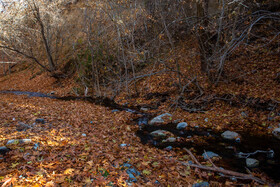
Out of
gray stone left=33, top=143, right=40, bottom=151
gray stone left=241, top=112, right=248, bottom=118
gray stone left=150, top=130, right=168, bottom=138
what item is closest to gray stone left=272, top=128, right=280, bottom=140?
gray stone left=241, top=112, right=248, bottom=118

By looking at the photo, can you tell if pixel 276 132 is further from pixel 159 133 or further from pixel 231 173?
pixel 159 133

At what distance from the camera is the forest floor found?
3.71 m

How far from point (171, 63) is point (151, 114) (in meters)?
6.20

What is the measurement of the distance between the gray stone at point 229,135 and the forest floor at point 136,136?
28 cm

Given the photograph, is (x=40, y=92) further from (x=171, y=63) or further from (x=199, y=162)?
(x=199, y=162)

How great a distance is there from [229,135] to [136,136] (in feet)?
11.1

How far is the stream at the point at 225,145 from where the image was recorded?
489 cm

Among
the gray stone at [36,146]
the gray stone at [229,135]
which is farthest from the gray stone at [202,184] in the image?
the gray stone at [36,146]

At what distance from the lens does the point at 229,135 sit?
6.59 meters

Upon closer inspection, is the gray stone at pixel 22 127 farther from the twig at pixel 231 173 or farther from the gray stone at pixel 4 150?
the twig at pixel 231 173

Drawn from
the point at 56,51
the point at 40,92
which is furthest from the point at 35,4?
the point at 40,92

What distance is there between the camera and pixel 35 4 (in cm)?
1703

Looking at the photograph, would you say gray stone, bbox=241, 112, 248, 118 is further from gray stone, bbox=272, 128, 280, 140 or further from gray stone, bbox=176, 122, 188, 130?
gray stone, bbox=176, 122, 188, 130

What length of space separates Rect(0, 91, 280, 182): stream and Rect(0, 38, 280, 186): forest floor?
65mm
